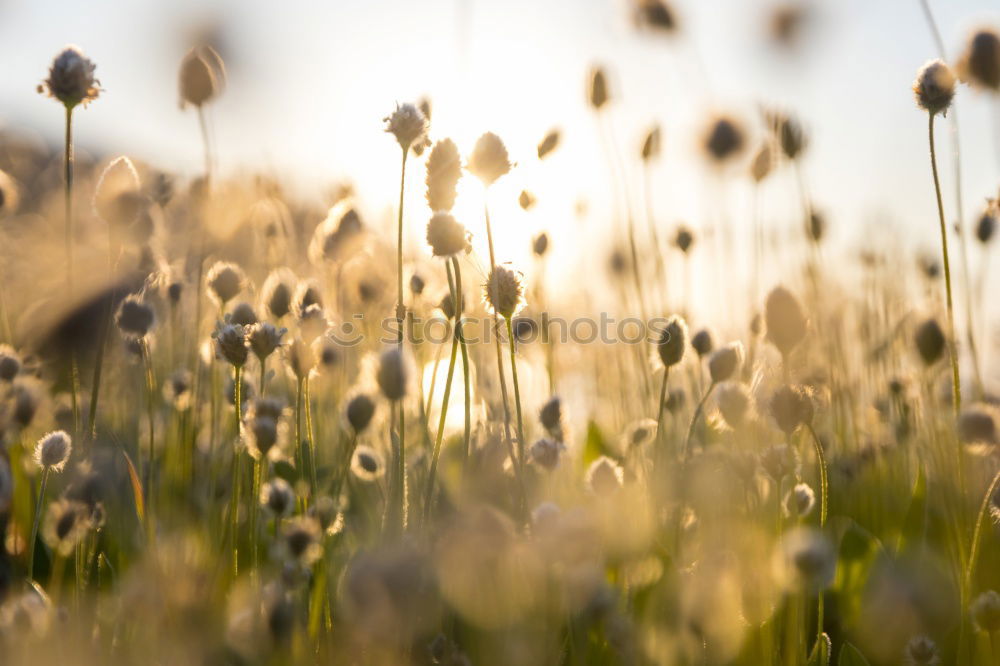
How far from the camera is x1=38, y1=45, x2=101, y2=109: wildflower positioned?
5.97 feet

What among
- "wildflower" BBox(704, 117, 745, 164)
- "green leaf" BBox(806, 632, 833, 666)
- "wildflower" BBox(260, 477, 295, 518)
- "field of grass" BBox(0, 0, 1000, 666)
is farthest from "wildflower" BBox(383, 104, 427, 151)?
"wildflower" BBox(704, 117, 745, 164)

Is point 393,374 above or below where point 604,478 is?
above

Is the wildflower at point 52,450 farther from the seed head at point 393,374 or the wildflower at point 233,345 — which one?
the seed head at point 393,374

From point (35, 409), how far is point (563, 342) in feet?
11.3

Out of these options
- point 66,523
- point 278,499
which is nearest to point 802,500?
point 278,499

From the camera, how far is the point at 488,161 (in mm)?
1938

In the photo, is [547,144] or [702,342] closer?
[702,342]

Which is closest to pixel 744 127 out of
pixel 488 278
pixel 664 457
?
pixel 664 457

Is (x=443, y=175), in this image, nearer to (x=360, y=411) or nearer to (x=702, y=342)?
(x=360, y=411)

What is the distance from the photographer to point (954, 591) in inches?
76.9

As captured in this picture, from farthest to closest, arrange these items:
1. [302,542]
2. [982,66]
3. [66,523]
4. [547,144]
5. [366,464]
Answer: [547,144] < [366,464] < [982,66] < [66,523] < [302,542]

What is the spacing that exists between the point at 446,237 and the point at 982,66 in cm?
125

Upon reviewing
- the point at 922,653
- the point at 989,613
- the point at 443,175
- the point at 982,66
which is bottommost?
the point at 922,653

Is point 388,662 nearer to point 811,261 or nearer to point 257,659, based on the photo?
point 257,659
